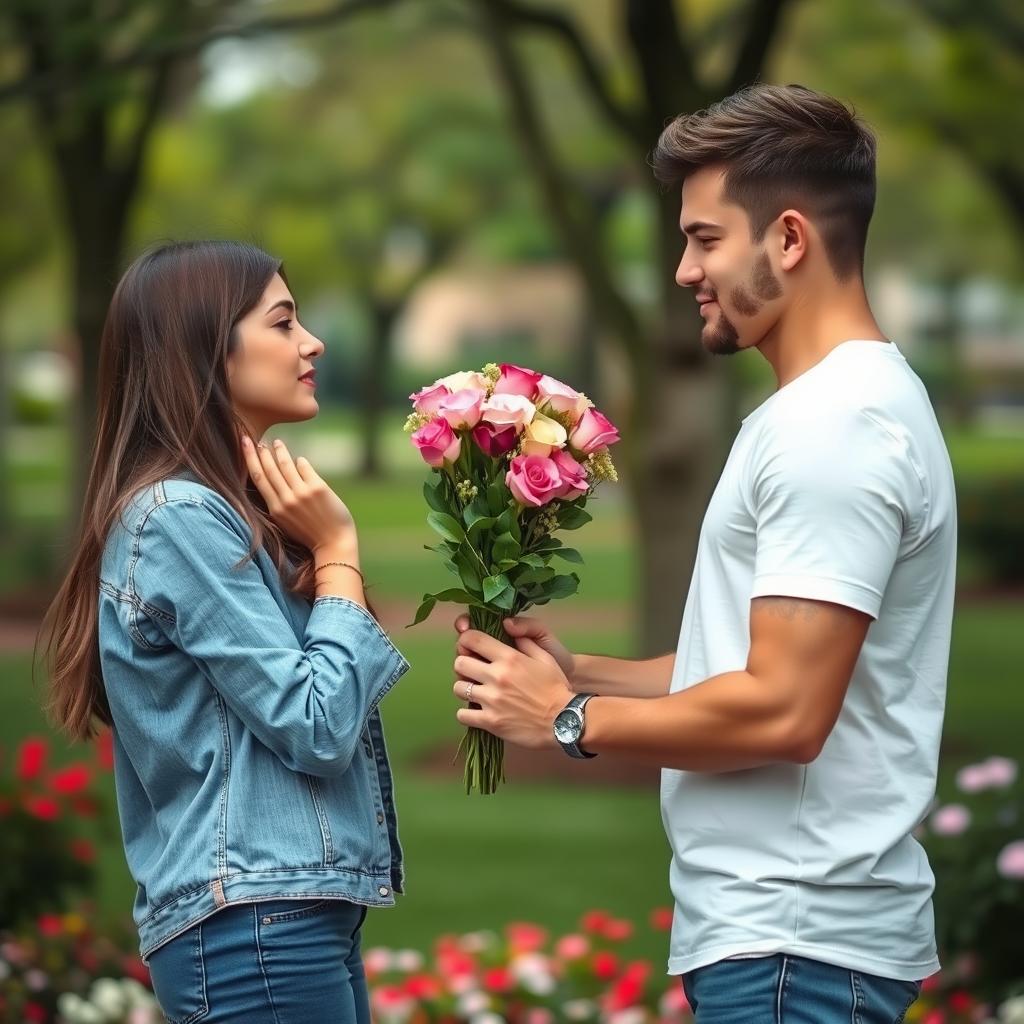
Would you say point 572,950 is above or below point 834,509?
below

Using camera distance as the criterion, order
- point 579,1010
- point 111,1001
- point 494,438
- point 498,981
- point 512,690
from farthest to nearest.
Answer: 1. point 498,981
2. point 579,1010
3. point 111,1001
4. point 494,438
5. point 512,690

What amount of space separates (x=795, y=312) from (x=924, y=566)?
1.46 ft

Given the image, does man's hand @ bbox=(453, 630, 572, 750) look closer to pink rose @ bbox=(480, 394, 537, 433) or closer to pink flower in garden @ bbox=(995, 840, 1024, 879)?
pink rose @ bbox=(480, 394, 537, 433)

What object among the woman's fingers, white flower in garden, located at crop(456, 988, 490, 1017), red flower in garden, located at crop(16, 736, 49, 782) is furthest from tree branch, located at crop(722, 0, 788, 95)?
the woman's fingers

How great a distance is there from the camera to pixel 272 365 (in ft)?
9.69

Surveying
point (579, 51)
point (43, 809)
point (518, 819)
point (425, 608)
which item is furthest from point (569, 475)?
point (579, 51)

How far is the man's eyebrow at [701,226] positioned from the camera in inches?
107

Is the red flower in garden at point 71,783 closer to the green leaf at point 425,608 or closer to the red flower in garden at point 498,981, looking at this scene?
the red flower in garden at point 498,981

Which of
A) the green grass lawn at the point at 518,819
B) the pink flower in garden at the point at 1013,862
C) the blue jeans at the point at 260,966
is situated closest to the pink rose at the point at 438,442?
the blue jeans at the point at 260,966

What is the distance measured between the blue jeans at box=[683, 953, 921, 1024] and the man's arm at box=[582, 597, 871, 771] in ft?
0.99

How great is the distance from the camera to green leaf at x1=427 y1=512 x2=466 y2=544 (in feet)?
9.64

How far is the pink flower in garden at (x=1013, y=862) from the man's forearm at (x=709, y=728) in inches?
83.3

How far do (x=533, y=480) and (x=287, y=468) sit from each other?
0.41 m

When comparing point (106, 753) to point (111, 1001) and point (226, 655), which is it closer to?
point (111, 1001)
